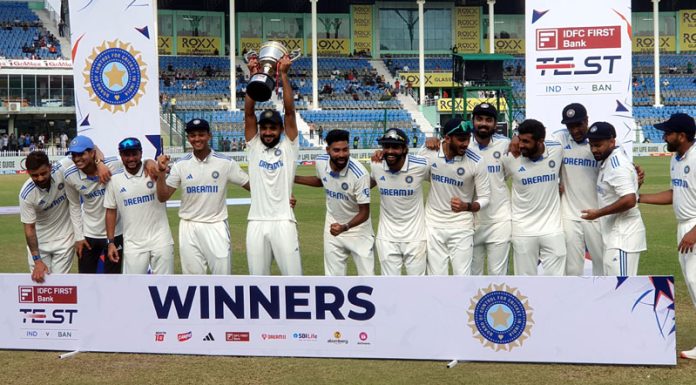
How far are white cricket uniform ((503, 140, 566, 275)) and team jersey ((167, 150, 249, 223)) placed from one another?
9.45 ft

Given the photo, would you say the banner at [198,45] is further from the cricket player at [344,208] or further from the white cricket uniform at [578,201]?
the white cricket uniform at [578,201]

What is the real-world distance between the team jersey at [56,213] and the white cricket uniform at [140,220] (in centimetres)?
62

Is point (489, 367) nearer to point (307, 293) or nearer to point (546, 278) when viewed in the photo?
point (546, 278)

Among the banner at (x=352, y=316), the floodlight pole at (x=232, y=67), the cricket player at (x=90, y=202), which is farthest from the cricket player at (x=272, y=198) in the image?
the floodlight pole at (x=232, y=67)

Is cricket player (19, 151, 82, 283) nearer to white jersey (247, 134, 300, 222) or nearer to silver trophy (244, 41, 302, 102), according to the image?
white jersey (247, 134, 300, 222)

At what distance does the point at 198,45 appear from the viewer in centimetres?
5972

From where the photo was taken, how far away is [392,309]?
7758 millimetres

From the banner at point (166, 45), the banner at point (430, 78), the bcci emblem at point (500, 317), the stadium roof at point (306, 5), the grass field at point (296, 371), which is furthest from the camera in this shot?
the banner at point (430, 78)

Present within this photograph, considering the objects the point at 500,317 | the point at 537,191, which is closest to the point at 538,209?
the point at 537,191

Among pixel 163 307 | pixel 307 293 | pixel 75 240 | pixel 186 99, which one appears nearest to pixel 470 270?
pixel 307 293

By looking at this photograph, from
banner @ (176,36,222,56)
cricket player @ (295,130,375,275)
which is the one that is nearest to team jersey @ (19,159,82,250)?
cricket player @ (295,130,375,275)

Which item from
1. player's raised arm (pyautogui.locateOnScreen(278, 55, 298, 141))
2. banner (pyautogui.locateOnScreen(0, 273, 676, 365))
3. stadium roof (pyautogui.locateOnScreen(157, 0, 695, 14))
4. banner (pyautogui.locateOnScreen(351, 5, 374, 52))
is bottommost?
banner (pyautogui.locateOnScreen(0, 273, 676, 365))

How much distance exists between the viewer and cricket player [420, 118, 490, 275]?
8680 mm

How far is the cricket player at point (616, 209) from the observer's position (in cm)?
820
